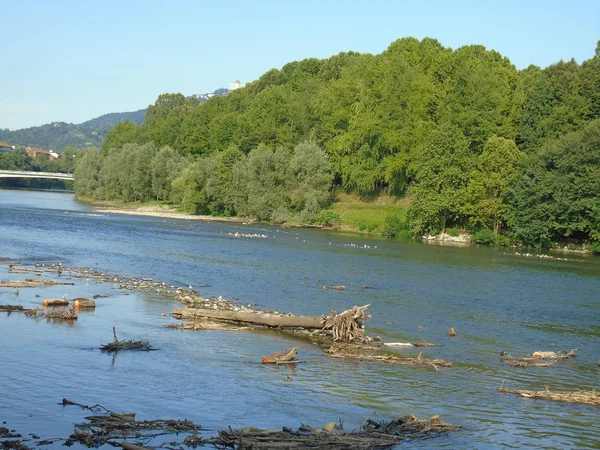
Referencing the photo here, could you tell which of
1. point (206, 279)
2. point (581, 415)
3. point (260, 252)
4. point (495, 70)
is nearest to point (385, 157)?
point (495, 70)

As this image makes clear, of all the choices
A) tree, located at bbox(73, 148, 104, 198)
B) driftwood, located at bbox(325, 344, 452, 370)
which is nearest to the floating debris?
driftwood, located at bbox(325, 344, 452, 370)

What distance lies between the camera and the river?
20.2 metres

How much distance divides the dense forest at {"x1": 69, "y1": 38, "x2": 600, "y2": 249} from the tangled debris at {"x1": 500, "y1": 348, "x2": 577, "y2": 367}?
2020 inches

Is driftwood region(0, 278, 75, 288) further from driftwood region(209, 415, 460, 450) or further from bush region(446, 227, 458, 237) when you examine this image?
bush region(446, 227, 458, 237)

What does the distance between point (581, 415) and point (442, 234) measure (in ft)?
233

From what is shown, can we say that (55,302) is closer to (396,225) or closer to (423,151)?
(396,225)

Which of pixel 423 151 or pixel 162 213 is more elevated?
pixel 423 151

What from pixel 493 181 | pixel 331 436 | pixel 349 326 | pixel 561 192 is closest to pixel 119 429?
pixel 331 436

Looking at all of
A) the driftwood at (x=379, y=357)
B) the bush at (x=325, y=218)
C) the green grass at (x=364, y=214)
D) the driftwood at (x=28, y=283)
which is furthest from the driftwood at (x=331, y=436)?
the bush at (x=325, y=218)

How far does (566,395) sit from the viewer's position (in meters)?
23.4

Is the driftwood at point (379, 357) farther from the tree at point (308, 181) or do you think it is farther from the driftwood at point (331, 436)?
the tree at point (308, 181)

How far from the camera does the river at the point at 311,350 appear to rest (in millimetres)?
20250

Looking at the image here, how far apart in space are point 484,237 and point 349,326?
2427 inches

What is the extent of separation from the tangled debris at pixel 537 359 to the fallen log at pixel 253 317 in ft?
25.4
